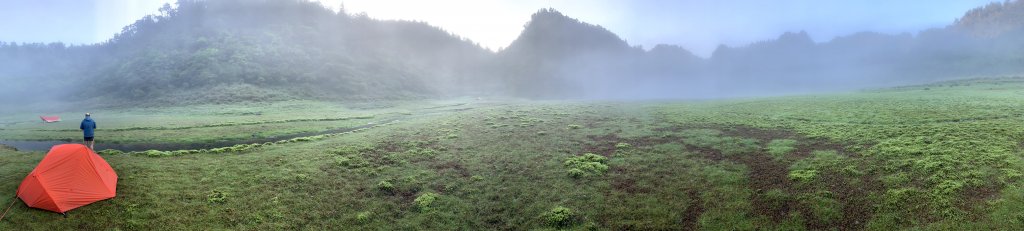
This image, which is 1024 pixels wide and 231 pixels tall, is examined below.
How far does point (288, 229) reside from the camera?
1794cm

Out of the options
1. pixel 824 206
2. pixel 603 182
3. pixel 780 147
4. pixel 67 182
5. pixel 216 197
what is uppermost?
pixel 67 182

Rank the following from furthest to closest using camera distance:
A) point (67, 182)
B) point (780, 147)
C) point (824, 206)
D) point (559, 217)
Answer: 1. point (780, 147)
2. point (67, 182)
3. point (559, 217)
4. point (824, 206)

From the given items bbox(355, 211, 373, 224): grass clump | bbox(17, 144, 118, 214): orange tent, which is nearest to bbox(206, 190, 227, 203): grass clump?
bbox(17, 144, 118, 214): orange tent

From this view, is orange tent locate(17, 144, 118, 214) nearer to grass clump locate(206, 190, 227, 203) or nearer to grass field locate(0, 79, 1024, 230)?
grass field locate(0, 79, 1024, 230)

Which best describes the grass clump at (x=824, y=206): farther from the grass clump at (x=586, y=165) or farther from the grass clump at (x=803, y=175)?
the grass clump at (x=586, y=165)

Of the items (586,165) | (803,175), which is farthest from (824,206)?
(586,165)

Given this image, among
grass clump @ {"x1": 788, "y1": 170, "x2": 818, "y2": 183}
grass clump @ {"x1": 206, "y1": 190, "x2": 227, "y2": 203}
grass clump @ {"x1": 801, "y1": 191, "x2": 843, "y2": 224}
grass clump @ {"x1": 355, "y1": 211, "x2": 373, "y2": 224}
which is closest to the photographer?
grass clump @ {"x1": 801, "y1": 191, "x2": 843, "y2": 224}

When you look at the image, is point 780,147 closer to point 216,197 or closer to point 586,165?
point 586,165

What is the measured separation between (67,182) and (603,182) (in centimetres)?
2394

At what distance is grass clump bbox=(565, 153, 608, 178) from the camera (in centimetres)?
2480

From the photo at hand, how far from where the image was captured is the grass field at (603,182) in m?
17.3

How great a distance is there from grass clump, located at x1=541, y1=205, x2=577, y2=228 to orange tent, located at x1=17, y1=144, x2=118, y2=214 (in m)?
19.1

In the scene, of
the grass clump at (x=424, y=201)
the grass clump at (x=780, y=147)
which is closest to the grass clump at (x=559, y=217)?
the grass clump at (x=424, y=201)

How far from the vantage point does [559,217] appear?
731 inches
